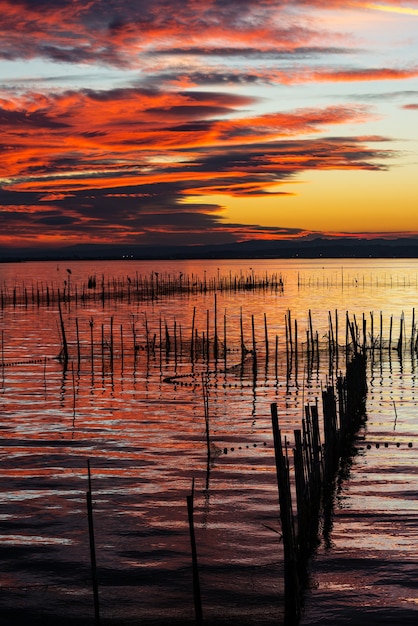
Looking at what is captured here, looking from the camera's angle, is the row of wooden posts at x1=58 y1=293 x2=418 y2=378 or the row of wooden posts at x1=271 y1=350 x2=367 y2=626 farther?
the row of wooden posts at x1=58 y1=293 x2=418 y2=378

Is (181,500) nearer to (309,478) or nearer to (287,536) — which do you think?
(309,478)

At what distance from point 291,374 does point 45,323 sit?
2744 centimetres

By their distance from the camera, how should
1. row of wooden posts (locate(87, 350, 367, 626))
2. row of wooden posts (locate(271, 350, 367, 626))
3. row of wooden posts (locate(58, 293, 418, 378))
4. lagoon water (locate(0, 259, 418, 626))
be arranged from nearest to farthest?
row of wooden posts (locate(87, 350, 367, 626)) < row of wooden posts (locate(271, 350, 367, 626)) < lagoon water (locate(0, 259, 418, 626)) < row of wooden posts (locate(58, 293, 418, 378))

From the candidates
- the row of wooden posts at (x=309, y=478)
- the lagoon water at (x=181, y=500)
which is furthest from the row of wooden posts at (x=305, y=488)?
the lagoon water at (x=181, y=500)

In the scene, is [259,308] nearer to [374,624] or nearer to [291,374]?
[291,374]

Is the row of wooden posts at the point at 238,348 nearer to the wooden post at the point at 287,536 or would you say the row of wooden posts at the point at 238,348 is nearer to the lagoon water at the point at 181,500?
the lagoon water at the point at 181,500

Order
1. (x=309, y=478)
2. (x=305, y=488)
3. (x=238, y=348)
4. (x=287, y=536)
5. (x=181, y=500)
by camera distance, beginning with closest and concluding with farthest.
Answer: (x=287, y=536) < (x=305, y=488) < (x=309, y=478) < (x=181, y=500) < (x=238, y=348)

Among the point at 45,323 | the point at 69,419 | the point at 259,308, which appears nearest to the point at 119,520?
the point at 69,419

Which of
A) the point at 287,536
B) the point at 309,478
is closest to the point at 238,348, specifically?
the point at 309,478

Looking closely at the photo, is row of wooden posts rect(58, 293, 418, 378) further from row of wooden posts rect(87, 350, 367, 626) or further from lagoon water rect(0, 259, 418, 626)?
row of wooden posts rect(87, 350, 367, 626)

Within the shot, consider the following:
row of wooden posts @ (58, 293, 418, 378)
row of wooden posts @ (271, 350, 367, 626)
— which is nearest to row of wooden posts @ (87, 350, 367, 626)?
row of wooden posts @ (271, 350, 367, 626)

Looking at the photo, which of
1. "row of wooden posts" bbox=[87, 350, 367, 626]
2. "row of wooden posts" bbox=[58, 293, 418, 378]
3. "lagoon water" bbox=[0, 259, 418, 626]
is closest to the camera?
"row of wooden posts" bbox=[87, 350, 367, 626]

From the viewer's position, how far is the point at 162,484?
14672 millimetres

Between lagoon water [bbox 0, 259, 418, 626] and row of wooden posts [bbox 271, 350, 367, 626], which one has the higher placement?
row of wooden posts [bbox 271, 350, 367, 626]
